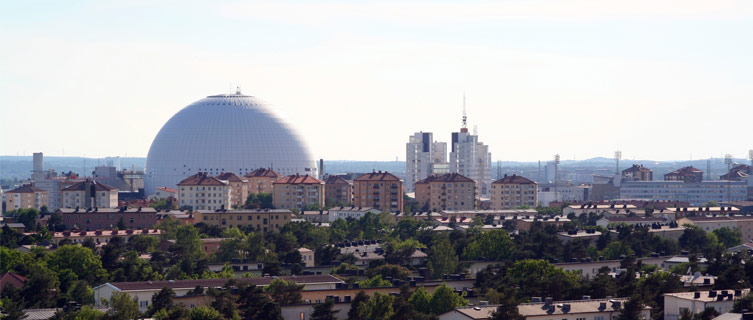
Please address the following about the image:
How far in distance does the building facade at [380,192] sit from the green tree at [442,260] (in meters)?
62.2

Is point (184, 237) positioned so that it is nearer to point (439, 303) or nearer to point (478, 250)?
point (478, 250)

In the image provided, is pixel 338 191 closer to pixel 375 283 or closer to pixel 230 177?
pixel 230 177

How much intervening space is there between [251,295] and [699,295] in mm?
15617

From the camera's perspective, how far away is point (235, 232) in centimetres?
9194

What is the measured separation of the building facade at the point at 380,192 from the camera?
13838cm

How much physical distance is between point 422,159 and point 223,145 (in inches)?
1273

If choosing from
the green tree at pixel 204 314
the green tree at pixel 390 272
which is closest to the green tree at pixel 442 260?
the green tree at pixel 390 272

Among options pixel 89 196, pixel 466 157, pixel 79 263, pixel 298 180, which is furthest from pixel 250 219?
pixel 466 157

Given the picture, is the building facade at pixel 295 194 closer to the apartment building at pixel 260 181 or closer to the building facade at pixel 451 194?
the building facade at pixel 451 194

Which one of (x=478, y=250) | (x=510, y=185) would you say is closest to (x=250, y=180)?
(x=510, y=185)

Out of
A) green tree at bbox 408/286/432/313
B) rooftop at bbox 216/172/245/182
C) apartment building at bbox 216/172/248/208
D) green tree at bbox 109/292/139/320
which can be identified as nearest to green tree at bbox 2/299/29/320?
green tree at bbox 109/292/139/320

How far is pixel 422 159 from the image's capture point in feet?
622

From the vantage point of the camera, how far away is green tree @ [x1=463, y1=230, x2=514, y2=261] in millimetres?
78188

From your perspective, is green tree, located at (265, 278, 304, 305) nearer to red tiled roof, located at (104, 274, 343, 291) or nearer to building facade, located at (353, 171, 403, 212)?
red tiled roof, located at (104, 274, 343, 291)
